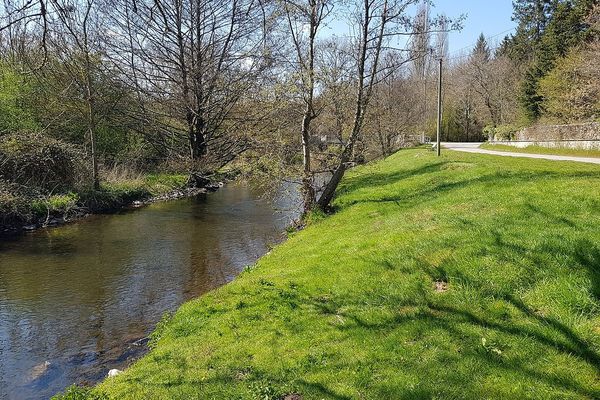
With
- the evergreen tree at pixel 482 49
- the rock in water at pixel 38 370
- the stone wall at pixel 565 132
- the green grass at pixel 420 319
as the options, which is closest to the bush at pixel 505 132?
the stone wall at pixel 565 132

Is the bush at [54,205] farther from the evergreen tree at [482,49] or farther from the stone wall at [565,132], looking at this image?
the evergreen tree at [482,49]

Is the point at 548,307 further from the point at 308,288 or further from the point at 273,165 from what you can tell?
the point at 273,165

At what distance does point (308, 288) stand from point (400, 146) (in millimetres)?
36172

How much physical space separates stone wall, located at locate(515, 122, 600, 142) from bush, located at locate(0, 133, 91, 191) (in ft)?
85.9

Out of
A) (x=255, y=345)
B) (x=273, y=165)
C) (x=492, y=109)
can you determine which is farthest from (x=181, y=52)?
(x=492, y=109)

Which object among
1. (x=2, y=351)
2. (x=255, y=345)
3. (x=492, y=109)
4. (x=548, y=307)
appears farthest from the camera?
(x=492, y=109)

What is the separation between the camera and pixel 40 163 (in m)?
20.1

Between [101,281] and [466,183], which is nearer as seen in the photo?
[101,281]

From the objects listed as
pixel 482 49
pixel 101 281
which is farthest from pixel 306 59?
pixel 482 49

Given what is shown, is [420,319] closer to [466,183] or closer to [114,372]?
[114,372]

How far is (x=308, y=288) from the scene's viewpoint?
8000 millimetres

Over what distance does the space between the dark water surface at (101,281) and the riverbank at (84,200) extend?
3.53ft

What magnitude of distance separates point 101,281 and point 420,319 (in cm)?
873

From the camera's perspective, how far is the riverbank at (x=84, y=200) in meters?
17.4
